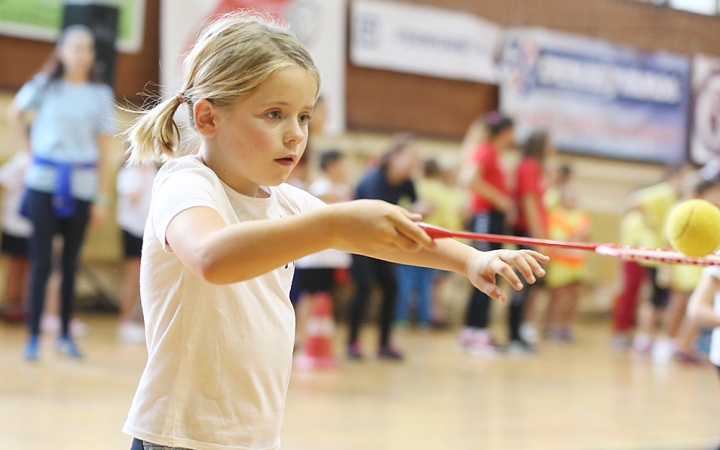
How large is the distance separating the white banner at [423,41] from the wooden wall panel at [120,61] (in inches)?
76.9

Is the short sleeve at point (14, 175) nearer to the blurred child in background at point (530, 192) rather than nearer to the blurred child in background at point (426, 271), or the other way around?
the blurred child in background at point (426, 271)

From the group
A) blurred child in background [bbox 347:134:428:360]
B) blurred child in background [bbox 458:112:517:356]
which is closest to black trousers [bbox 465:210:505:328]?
blurred child in background [bbox 458:112:517:356]

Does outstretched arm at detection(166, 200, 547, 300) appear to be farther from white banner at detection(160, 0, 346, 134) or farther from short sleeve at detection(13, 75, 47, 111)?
white banner at detection(160, 0, 346, 134)

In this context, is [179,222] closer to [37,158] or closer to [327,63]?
[37,158]

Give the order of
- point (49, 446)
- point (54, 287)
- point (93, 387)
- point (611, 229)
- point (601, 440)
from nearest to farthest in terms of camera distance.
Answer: point (49, 446)
point (601, 440)
point (93, 387)
point (54, 287)
point (611, 229)

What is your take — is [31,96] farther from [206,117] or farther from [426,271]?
[426,271]

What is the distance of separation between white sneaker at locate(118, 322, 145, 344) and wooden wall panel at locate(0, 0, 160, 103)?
2.31 meters

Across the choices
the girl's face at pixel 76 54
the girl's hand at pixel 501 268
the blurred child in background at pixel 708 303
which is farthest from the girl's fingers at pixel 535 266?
the girl's face at pixel 76 54

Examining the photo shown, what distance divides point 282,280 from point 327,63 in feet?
22.5

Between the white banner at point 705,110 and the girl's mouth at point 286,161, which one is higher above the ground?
the white banner at point 705,110

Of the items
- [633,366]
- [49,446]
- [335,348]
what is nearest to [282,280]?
[49,446]

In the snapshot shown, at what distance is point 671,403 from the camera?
446 cm

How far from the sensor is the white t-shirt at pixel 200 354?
1.38 meters

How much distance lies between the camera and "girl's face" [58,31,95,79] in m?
4.43
